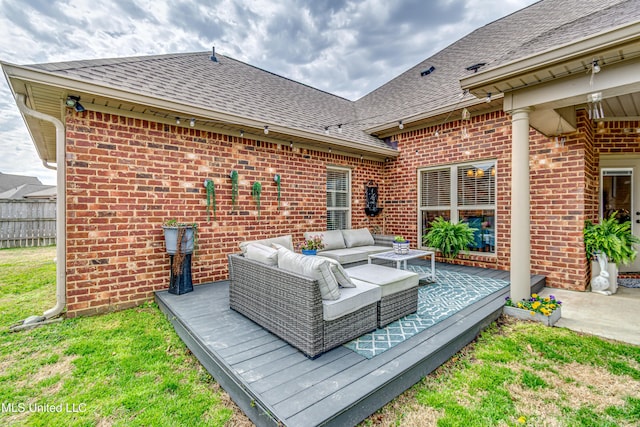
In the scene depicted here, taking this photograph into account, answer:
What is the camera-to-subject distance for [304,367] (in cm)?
220

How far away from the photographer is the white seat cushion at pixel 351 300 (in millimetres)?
2376

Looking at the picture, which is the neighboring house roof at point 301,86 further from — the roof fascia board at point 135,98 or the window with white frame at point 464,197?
the window with white frame at point 464,197

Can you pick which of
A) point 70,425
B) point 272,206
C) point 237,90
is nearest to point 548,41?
point 272,206

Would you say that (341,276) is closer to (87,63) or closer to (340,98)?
(87,63)

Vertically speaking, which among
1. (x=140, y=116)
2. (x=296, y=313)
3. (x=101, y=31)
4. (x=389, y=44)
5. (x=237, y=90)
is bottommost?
(x=296, y=313)

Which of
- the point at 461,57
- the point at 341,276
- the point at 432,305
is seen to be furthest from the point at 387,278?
the point at 461,57

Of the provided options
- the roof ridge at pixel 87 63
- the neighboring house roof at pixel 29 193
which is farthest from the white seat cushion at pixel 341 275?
the neighboring house roof at pixel 29 193

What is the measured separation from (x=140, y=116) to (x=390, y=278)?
3983 millimetres

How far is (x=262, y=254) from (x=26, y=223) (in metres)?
11.6

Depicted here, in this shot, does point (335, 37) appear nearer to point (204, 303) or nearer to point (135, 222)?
point (135, 222)

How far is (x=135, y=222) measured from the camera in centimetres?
399

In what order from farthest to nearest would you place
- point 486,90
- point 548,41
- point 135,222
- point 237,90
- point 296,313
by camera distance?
1. point 237,90
2. point 135,222
3. point 486,90
4. point 548,41
5. point 296,313

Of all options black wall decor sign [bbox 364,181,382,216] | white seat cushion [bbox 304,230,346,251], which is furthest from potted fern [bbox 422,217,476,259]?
black wall decor sign [bbox 364,181,382,216]

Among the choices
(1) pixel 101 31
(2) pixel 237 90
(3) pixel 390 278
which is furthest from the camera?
(2) pixel 237 90
